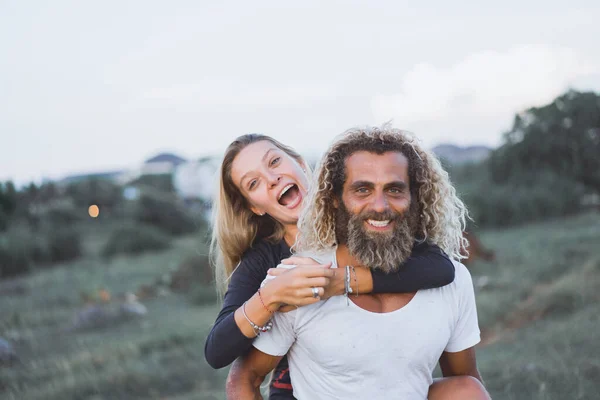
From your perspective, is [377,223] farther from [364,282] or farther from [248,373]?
[248,373]

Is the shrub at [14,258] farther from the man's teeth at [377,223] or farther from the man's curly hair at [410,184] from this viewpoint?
the man's teeth at [377,223]

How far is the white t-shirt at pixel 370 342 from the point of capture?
2.62 meters

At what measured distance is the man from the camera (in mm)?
2639

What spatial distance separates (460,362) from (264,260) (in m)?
1.13

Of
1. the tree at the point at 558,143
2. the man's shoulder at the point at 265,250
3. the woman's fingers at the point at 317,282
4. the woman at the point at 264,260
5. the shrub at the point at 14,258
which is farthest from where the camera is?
the tree at the point at 558,143

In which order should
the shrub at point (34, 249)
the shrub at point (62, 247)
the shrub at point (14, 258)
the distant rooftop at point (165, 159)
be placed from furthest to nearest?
the distant rooftop at point (165, 159) → the shrub at point (62, 247) → the shrub at point (34, 249) → the shrub at point (14, 258)

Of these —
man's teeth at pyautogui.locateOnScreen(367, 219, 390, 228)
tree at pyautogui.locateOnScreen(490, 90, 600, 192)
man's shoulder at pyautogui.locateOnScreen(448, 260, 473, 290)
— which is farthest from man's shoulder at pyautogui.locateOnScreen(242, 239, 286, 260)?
tree at pyautogui.locateOnScreen(490, 90, 600, 192)

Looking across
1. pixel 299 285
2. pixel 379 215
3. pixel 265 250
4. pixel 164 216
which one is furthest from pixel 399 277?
pixel 164 216

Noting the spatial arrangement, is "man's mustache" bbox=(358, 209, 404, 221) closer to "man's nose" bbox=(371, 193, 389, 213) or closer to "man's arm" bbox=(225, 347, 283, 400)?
"man's nose" bbox=(371, 193, 389, 213)

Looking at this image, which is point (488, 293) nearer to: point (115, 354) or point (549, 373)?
point (549, 373)

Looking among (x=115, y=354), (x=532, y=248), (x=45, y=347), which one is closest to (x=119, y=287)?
(x=45, y=347)

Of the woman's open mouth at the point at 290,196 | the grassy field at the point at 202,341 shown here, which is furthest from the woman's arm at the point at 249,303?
the grassy field at the point at 202,341

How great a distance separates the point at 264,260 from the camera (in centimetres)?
331

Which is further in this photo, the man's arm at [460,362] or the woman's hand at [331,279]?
the man's arm at [460,362]
